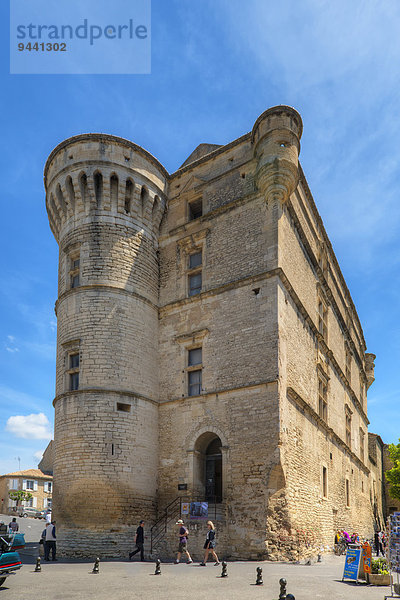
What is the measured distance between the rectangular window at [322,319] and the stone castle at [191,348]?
143 cm

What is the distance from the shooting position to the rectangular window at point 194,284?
22395 millimetres

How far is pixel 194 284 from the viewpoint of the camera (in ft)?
74.3

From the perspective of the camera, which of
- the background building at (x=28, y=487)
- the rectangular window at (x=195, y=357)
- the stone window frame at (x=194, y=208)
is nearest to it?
the rectangular window at (x=195, y=357)

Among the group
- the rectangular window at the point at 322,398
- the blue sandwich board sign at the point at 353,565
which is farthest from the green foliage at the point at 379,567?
the rectangular window at the point at 322,398

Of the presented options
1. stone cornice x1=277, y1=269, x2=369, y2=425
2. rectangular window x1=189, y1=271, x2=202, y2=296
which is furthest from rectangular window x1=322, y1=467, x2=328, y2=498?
rectangular window x1=189, y1=271, x2=202, y2=296

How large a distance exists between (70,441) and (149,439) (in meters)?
3.04

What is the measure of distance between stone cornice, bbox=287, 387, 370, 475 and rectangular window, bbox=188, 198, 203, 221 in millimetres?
9279

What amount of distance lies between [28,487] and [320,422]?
46073 mm

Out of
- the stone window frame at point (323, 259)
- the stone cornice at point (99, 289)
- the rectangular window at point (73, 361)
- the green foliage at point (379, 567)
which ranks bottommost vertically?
the green foliage at point (379, 567)

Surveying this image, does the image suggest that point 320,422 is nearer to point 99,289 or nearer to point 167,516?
point 167,516

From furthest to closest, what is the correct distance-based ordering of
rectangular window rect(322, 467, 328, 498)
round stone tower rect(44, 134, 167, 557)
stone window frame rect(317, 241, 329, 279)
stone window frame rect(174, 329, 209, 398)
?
stone window frame rect(317, 241, 329, 279)
rectangular window rect(322, 467, 328, 498)
stone window frame rect(174, 329, 209, 398)
round stone tower rect(44, 134, 167, 557)

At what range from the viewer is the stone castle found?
1822cm

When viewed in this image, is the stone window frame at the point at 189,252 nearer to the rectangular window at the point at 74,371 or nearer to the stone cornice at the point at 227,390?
the stone cornice at the point at 227,390

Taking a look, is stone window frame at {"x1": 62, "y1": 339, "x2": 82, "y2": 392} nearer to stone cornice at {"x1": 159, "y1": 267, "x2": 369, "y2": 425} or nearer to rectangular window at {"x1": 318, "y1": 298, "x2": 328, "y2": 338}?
stone cornice at {"x1": 159, "y1": 267, "x2": 369, "y2": 425}
